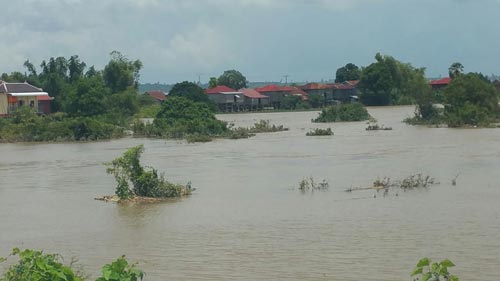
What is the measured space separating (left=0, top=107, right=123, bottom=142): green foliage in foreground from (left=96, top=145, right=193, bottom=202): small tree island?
19.3 m

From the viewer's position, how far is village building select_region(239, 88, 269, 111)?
7012 centimetres

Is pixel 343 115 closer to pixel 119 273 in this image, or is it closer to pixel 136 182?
pixel 136 182

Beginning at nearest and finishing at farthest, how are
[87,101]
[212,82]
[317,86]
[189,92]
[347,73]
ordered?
[87,101] → [189,92] → [317,86] → [212,82] → [347,73]

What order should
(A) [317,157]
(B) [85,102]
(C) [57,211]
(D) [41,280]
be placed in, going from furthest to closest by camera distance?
(B) [85,102]
(A) [317,157]
(C) [57,211]
(D) [41,280]

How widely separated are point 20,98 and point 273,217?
121 ft

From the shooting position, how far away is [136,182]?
1675cm

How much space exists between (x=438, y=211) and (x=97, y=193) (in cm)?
773

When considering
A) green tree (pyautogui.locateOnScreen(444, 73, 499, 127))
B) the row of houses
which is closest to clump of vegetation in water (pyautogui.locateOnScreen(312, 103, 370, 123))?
green tree (pyautogui.locateOnScreen(444, 73, 499, 127))

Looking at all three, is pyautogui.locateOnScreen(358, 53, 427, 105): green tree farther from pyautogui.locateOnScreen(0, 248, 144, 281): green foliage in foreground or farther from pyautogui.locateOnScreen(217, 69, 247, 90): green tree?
pyautogui.locateOnScreen(0, 248, 144, 281): green foliage in foreground

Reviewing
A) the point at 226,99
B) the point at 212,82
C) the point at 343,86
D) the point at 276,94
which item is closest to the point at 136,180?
the point at 226,99

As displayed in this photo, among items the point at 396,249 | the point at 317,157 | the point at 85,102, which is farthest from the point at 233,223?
the point at 85,102

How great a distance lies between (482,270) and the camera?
10195mm

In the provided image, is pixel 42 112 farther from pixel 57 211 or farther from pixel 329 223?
pixel 329 223

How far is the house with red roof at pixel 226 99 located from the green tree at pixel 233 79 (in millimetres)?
13892
